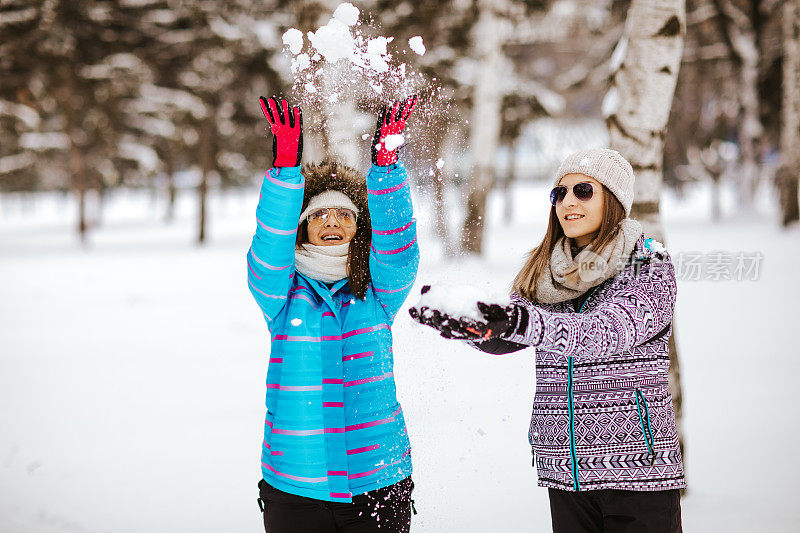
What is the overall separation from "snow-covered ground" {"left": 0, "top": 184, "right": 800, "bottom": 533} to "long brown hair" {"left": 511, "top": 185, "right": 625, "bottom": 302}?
20 cm

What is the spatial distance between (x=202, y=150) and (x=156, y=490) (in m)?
16.0

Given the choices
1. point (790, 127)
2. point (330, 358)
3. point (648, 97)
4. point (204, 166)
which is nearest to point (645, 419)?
point (330, 358)

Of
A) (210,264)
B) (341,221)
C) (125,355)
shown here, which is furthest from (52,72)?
(341,221)

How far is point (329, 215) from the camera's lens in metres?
2.14

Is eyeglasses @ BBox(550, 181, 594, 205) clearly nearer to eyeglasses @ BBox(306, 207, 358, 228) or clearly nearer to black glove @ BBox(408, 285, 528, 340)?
black glove @ BBox(408, 285, 528, 340)

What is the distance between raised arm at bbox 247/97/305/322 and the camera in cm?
197

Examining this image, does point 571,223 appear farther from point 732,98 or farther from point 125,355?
point 732,98

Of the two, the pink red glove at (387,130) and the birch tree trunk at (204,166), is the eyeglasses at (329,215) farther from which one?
the birch tree trunk at (204,166)

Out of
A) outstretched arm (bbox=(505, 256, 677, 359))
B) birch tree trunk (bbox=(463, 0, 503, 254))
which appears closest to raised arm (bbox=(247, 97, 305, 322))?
outstretched arm (bbox=(505, 256, 677, 359))

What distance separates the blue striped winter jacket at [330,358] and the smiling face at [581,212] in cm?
47

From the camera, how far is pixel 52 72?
14953 millimetres

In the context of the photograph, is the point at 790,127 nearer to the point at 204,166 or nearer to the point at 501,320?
the point at 501,320

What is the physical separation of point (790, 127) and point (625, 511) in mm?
13899

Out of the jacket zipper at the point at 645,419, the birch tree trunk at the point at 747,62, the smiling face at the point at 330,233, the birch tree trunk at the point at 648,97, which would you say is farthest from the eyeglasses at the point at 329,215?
the birch tree trunk at the point at 747,62
